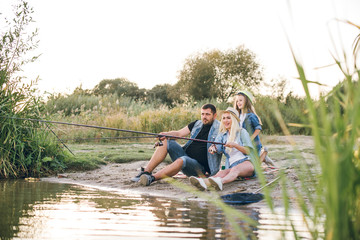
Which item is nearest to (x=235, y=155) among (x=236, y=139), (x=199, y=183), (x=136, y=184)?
(x=236, y=139)

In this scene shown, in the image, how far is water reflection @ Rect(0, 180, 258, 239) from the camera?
11.5 feet

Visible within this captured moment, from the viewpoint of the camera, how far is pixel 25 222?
3871mm

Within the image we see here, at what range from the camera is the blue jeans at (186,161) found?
6.87 m

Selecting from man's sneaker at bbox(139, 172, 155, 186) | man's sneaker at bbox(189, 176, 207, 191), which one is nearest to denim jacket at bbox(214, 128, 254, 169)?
man's sneaker at bbox(189, 176, 207, 191)

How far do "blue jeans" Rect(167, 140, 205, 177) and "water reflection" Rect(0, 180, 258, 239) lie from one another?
4.26 ft

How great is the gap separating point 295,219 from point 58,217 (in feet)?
7.68

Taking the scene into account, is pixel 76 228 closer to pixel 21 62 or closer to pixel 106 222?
pixel 106 222

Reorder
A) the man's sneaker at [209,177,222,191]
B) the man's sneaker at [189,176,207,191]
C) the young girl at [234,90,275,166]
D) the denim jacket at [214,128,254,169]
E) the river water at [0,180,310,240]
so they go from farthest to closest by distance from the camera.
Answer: the young girl at [234,90,275,166] → the denim jacket at [214,128,254,169] → the man's sneaker at [209,177,222,191] → the man's sneaker at [189,176,207,191] → the river water at [0,180,310,240]

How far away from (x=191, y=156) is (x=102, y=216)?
3243 mm

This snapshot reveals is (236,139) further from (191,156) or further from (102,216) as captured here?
(102,216)

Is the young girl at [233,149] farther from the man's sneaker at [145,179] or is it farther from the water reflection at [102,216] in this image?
the water reflection at [102,216]

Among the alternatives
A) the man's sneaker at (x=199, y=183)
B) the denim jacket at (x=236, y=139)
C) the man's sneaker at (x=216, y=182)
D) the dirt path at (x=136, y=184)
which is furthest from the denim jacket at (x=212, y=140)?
the man's sneaker at (x=199, y=183)

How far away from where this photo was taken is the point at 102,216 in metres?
4.23

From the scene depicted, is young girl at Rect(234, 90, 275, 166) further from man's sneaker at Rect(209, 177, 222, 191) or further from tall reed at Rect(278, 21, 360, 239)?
tall reed at Rect(278, 21, 360, 239)
